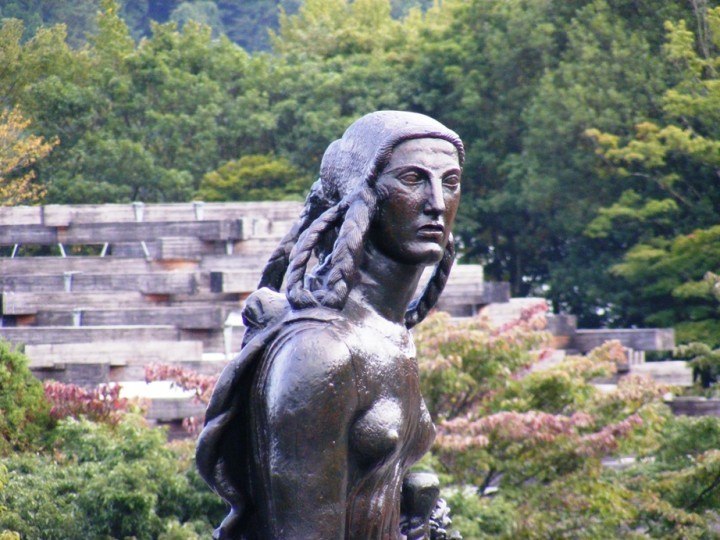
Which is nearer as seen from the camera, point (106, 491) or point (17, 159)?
point (106, 491)

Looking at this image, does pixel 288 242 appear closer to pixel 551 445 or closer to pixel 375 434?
pixel 375 434

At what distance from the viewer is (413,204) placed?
500 centimetres

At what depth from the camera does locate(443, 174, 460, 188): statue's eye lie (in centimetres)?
507

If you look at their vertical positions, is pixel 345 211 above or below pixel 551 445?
above

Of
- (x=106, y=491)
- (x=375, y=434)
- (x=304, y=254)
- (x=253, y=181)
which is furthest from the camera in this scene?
(x=253, y=181)

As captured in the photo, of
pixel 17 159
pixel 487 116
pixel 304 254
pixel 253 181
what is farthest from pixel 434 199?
pixel 487 116

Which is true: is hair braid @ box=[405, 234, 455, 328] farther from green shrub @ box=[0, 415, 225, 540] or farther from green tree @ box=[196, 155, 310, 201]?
green tree @ box=[196, 155, 310, 201]

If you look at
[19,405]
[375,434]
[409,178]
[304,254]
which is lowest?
[19,405]

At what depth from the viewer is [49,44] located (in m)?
41.8

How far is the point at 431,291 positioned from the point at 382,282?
0.36 metres

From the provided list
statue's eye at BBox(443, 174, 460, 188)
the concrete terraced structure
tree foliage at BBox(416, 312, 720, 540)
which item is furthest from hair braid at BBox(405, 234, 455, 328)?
the concrete terraced structure

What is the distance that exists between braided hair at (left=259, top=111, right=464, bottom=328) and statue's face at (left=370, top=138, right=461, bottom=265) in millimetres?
32

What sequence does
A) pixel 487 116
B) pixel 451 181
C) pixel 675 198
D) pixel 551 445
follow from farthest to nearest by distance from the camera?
pixel 487 116
pixel 675 198
pixel 551 445
pixel 451 181

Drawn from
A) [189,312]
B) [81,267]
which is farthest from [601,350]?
[81,267]
